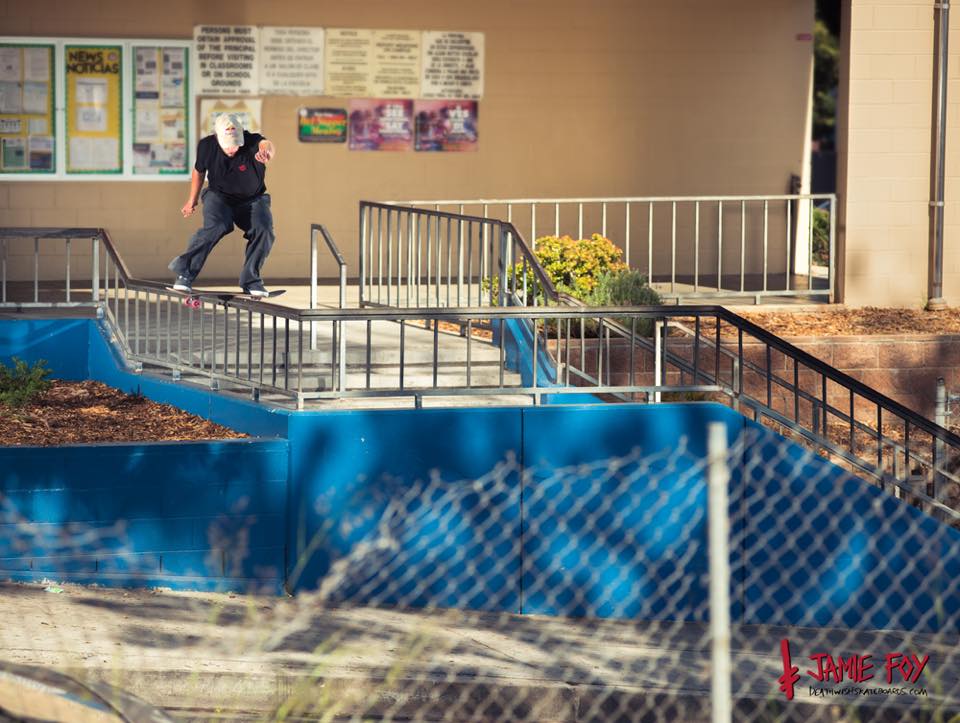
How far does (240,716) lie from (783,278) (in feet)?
33.8

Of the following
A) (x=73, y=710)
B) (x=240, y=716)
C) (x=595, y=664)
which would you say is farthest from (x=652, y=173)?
(x=73, y=710)

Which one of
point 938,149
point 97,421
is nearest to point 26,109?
point 97,421

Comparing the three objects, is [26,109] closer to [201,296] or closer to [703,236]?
[201,296]

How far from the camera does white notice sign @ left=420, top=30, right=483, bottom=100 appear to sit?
1666cm

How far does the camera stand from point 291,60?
645 inches

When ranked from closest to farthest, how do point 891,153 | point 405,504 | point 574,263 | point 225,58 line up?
1. point 405,504
2. point 574,263
3. point 891,153
4. point 225,58

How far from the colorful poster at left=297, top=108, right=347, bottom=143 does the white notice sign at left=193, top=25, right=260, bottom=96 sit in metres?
0.63

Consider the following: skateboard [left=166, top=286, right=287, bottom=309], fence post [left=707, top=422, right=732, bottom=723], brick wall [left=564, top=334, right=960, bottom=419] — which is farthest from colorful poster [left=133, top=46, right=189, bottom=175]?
fence post [left=707, top=422, right=732, bottom=723]

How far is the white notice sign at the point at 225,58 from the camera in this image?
16188 mm

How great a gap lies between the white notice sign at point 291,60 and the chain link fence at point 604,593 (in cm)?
775

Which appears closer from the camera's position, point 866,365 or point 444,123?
point 866,365

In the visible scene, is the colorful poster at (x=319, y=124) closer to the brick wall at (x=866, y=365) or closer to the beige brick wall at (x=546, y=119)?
the beige brick wall at (x=546, y=119)

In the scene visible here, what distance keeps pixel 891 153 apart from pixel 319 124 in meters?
5.61

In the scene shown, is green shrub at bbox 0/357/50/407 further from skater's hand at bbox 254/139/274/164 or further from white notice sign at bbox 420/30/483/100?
white notice sign at bbox 420/30/483/100
